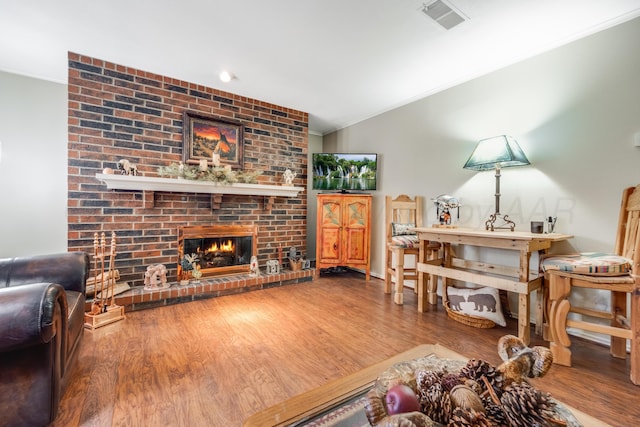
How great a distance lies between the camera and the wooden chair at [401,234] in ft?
9.29

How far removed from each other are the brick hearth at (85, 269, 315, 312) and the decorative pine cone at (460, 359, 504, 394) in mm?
2758

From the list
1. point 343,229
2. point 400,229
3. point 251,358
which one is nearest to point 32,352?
point 251,358

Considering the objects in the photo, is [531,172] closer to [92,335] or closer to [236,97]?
[236,97]

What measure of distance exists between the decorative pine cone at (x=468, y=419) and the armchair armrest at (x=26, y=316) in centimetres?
136

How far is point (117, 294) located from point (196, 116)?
203 centimetres

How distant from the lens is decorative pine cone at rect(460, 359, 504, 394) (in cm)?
62

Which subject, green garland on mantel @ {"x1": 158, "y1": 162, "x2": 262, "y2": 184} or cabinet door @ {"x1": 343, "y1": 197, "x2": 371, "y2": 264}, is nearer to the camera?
green garland on mantel @ {"x1": 158, "y1": 162, "x2": 262, "y2": 184}

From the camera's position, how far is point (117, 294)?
2.50m

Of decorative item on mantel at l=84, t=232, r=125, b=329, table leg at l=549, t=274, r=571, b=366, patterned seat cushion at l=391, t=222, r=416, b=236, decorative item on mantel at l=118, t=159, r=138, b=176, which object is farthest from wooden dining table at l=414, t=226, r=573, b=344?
decorative item on mantel at l=118, t=159, r=138, b=176

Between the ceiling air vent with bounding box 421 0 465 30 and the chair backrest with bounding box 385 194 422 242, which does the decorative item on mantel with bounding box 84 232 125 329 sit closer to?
the chair backrest with bounding box 385 194 422 242

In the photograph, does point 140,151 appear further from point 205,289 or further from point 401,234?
point 401,234

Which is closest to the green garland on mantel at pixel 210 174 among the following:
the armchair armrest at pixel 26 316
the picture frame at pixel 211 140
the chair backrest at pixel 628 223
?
the picture frame at pixel 211 140

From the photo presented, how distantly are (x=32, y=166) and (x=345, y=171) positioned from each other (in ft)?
12.0

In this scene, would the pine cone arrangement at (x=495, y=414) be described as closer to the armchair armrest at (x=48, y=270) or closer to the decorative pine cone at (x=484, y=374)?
the decorative pine cone at (x=484, y=374)
